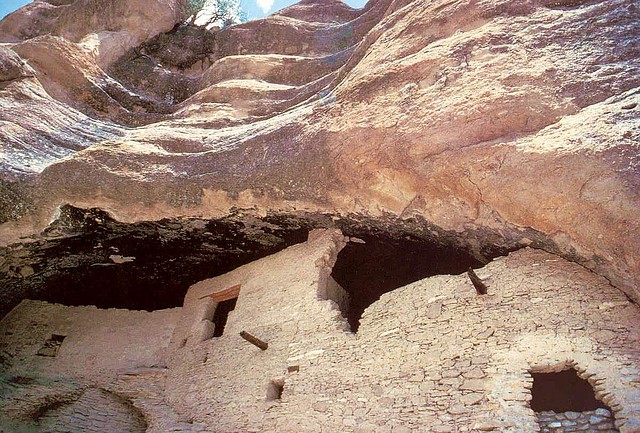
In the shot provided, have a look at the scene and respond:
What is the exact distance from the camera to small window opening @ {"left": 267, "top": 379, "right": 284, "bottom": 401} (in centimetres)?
→ 598

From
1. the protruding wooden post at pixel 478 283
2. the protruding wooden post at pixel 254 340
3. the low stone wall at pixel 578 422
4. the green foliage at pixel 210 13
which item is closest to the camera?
the low stone wall at pixel 578 422

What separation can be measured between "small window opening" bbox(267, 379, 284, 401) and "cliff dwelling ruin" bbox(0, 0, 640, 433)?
0.16 feet

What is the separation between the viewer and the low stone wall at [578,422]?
12.8 feet

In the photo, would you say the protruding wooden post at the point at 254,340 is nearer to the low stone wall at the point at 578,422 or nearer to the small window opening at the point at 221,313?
the small window opening at the point at 221,313

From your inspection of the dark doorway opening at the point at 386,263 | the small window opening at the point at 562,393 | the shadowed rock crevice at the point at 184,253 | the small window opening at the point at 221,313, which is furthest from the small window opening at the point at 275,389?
the small window opening at the point at 221,313

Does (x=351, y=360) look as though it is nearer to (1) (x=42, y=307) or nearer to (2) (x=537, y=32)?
(2) (x=537, y=32)

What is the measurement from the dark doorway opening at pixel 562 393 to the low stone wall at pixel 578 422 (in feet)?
5.69

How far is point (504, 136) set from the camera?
5344 millimetres

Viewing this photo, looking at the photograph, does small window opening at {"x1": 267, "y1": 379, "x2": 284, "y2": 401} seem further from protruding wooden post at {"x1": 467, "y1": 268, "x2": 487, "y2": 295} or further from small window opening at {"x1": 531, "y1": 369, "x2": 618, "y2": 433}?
small window opening at {"x1": 531, "y1": 369, "x2": 618, "y2": 433}

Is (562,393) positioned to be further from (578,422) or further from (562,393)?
(578,422)

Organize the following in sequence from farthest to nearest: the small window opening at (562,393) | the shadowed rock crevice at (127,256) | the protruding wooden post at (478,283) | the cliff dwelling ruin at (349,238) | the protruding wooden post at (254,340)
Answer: the shadowed rock crevice at (127,256) → the protruding wooden post at (254,340) → the small window opening at (562,393) → the protruding wooden post at (478,283) → the cliff dwelling ruin at (349,238)

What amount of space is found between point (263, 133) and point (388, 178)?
244 centimetres

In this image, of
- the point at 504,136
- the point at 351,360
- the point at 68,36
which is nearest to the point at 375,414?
the point at 351,360

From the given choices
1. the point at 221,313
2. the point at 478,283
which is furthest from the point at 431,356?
the point at 221,313
